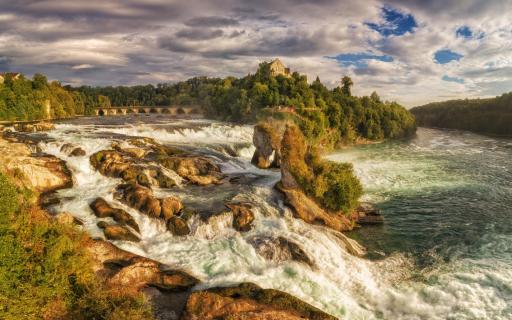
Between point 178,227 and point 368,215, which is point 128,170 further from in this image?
point 368,215

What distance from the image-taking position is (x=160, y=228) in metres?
24.3

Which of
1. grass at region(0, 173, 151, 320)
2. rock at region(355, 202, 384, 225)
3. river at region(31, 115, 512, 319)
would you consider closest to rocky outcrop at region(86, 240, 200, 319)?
grass at region(0, 173, 151, 320)

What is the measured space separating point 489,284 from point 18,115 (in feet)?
259

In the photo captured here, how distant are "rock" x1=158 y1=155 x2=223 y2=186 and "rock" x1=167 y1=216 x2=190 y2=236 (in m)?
9.06

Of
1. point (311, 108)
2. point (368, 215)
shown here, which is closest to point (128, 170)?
point (368, 215)

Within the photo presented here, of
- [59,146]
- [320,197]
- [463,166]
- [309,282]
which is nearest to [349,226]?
→ [320,197]

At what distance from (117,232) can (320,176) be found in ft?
52.5

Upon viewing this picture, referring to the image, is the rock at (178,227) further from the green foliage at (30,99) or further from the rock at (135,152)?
the green foliage at (30,99)

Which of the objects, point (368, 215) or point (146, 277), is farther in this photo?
point (368, 215)

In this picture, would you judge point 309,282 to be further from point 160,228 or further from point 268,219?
point 160,228

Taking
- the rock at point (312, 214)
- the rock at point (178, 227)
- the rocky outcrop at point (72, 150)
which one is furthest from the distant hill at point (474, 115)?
the rocky outcrop at point (72, 150)

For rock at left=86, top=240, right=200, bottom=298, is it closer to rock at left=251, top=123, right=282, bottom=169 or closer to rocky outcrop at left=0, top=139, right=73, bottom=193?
rocky outcrop at left=0, top=139, right=73, bottom=193

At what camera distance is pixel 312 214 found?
27172 mm

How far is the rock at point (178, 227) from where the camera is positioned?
78.3ft
